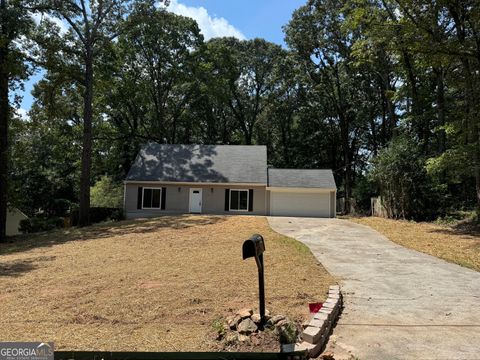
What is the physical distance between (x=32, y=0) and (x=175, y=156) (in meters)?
11.9

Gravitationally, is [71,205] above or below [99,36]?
below

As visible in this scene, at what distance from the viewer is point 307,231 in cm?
1596

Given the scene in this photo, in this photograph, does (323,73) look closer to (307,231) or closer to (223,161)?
(223,161)

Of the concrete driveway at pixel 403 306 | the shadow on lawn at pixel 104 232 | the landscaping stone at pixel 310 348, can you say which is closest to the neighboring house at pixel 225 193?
the shadow on lawn at pixel 104 232

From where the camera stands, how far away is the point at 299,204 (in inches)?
961

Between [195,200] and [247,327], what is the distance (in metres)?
20.4

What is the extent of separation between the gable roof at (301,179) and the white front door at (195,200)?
444 centimetres

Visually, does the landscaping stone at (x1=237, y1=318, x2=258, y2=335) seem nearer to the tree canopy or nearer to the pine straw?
the pine straw

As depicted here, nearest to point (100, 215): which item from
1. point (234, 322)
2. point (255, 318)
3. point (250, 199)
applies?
point (250, 199)

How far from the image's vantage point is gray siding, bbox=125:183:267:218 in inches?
958

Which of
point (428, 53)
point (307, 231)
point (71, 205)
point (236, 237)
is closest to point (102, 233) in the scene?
point (236, 237)

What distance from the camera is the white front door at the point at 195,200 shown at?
2453 centimetres

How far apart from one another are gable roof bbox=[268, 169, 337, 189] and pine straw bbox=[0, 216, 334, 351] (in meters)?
12.0

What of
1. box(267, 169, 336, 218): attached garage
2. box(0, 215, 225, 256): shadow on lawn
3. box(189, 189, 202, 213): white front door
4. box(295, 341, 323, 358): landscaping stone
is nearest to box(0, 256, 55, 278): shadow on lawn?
box(0, 215, 225, 256): shadow on lawn
